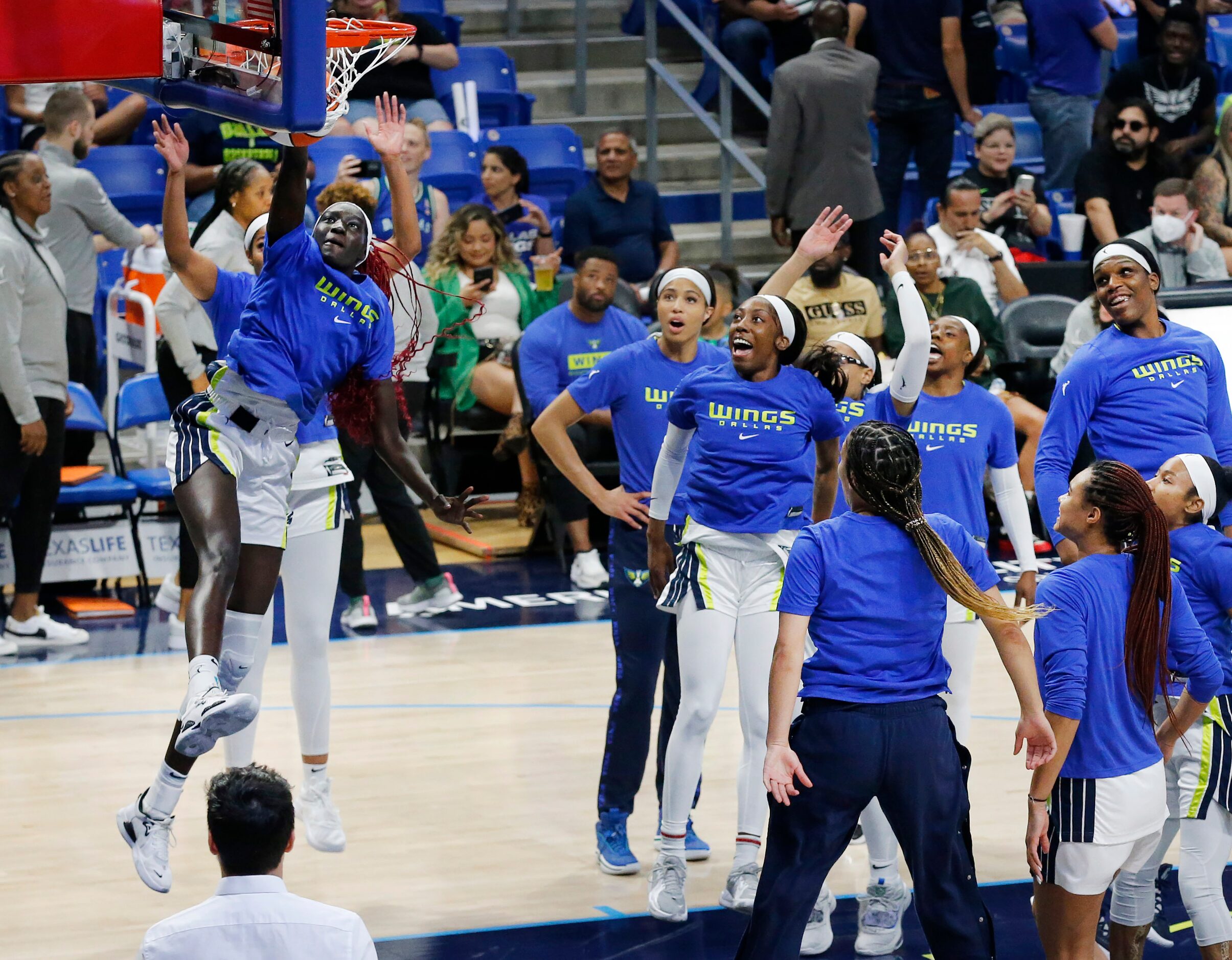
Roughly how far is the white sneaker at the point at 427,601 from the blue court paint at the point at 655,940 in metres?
4.23

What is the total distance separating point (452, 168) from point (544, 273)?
1506 millimetres

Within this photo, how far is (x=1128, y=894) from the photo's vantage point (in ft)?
15.5

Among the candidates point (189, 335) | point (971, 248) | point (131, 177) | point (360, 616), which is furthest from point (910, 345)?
point (131, 177)

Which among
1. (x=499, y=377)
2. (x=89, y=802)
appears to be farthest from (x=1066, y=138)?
(x=89, y=802)

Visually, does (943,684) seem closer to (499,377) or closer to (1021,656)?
(1021,656)

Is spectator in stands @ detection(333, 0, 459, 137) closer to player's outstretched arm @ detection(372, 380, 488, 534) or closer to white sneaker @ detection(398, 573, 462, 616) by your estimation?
white sneaker @ detection(398, 573, 462, 616)

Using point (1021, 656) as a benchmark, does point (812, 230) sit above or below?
above

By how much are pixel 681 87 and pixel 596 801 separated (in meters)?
7.58

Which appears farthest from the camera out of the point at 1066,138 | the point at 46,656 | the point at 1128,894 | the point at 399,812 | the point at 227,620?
the point at 1066,138

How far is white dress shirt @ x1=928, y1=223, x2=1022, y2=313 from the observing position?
10.8 meters

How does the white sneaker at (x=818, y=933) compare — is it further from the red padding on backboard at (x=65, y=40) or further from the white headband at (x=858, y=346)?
the red padding on backboard at (x=65, y=40)

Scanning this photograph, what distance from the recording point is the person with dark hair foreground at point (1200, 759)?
470 cm

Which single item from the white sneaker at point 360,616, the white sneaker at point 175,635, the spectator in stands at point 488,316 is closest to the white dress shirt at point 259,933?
the white sneaker at point 175,635

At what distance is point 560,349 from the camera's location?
377 inches
